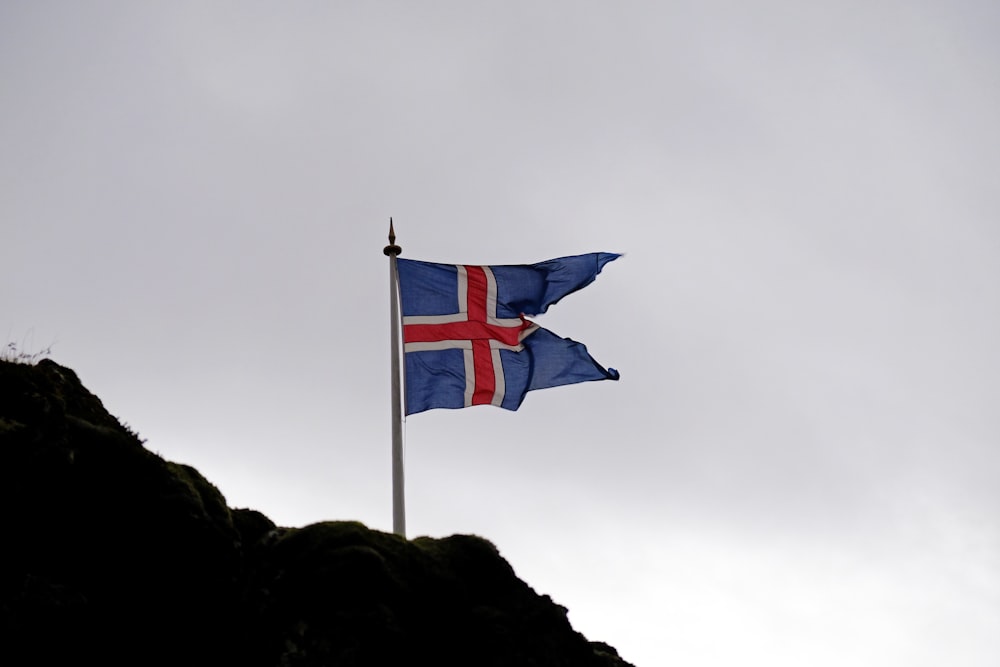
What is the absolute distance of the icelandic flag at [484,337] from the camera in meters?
17.9

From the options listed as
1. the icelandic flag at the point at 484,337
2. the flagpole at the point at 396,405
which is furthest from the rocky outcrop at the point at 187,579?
the icelandic flag at the point at 484,337

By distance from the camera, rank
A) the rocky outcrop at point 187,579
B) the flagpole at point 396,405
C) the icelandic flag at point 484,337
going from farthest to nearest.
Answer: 1. the icelandic flag at point 484,337
2. the flagpole at point 396,405
3. the rocky outcrop at point 187,579

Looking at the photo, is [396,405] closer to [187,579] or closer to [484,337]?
[484,337]

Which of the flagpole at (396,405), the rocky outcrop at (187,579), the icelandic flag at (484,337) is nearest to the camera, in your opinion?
the rocky outcrop at (187,579)

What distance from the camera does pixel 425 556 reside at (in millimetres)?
11398

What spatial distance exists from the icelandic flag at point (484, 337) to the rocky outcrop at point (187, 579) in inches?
260

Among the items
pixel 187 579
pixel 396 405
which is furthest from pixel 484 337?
pixel 187 579

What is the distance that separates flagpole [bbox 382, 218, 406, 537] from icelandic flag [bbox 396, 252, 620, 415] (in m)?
0.33

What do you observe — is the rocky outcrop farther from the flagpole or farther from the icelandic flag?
the icelandic flag

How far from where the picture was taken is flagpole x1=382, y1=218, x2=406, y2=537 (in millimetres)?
14852

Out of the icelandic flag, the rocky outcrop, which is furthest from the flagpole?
the rocky outcrop

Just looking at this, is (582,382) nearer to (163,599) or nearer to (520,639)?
(520,639)

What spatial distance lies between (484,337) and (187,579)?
382 inches

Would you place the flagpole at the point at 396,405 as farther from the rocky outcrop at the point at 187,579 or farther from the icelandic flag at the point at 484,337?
the rocky outcrop at the point at 187,579
